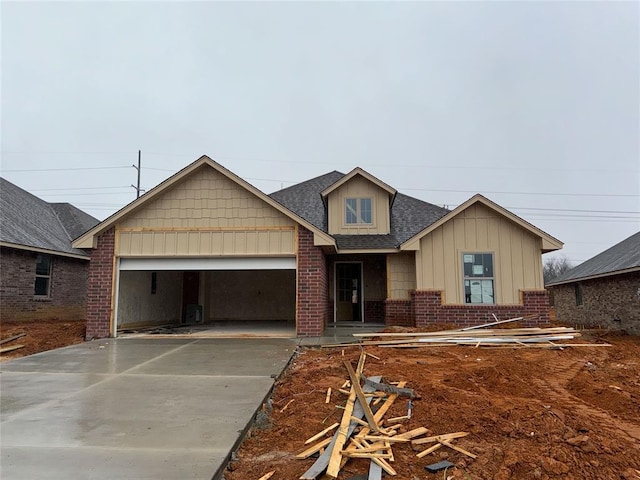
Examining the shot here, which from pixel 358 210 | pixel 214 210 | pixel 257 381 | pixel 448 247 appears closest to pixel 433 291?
pixel 448 247

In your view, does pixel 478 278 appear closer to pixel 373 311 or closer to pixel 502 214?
pixel 502 214

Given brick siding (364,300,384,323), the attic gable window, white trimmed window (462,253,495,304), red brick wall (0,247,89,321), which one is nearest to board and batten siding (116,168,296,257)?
the attic gable window

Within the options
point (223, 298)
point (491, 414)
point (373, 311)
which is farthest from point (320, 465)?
point (223, 298)

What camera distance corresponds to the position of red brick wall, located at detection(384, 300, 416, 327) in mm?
14188

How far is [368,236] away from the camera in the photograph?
50.2ft

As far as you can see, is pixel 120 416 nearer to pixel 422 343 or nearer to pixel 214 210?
pixel 422 343

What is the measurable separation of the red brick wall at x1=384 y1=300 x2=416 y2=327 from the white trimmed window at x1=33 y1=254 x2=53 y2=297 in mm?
13074

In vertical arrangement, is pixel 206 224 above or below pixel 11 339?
above

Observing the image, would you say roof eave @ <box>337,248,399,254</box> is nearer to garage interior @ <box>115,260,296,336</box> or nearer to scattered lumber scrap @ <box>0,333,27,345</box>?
garage interior @ <box>115,260,296,336</box>

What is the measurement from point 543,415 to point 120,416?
190 inches

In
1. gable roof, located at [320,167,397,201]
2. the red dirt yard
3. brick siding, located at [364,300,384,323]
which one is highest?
gable roof, located at [320,167,397,201]

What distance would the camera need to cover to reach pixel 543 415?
15.1ft

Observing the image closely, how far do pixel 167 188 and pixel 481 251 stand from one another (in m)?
9.93

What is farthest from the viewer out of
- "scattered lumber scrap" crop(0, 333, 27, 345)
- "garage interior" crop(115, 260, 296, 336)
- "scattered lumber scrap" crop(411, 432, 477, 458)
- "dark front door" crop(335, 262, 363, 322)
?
"garage interior" crop(115, 260, 296, 336)
